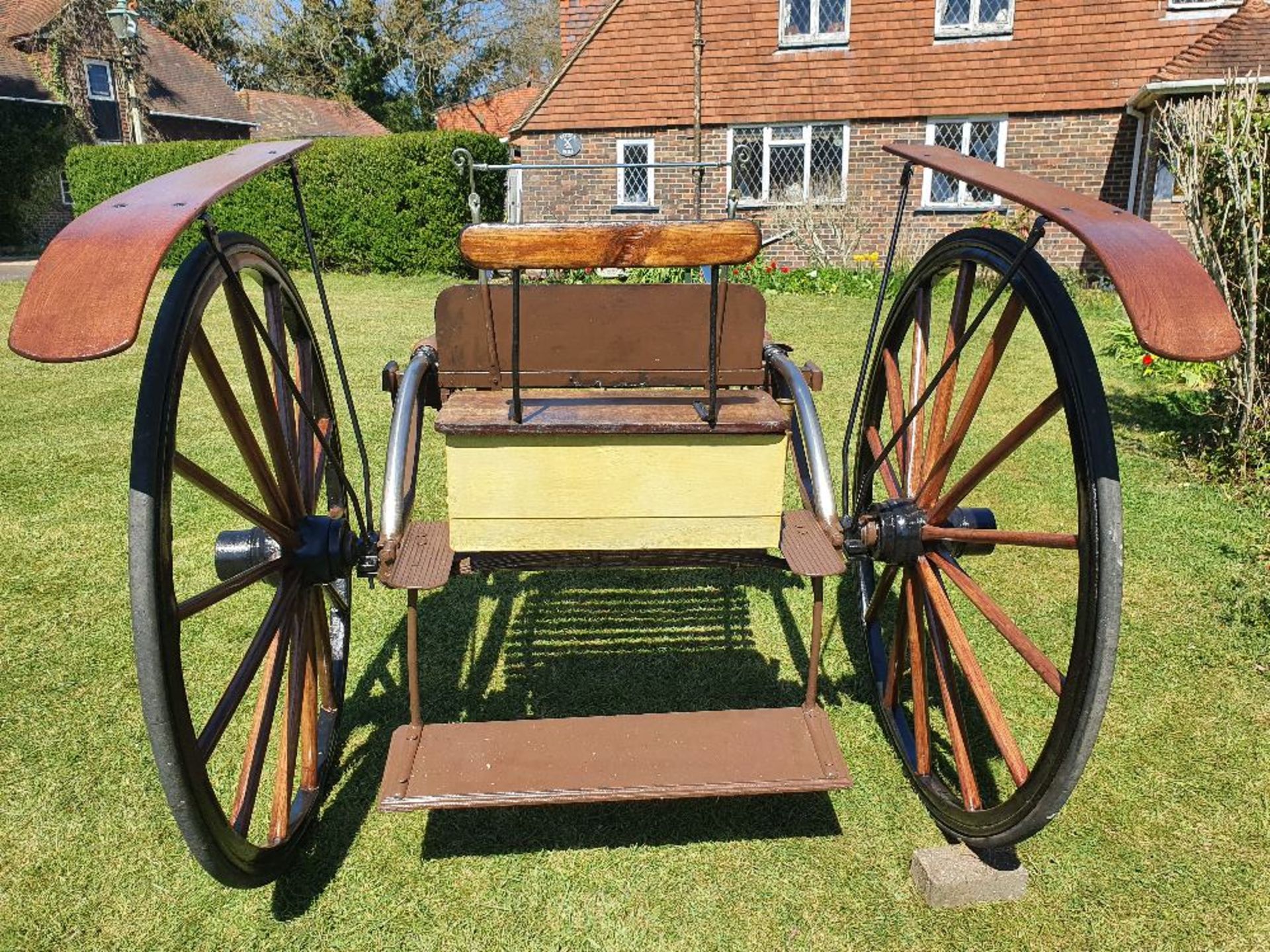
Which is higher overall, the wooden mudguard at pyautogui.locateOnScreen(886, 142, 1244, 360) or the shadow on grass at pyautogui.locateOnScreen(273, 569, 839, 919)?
the wooden mudguard at pyautogui.locateOnScreen(886, 142, 1244, 360)

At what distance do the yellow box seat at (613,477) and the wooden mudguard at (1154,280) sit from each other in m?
0.76

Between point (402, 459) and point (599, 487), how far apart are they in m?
0.52

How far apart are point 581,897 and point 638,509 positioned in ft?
3.43

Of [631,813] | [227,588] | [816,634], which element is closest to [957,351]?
[816,634]

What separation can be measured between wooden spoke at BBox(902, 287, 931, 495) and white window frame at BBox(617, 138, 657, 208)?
1344 cm

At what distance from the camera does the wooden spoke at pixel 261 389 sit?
2.35 m

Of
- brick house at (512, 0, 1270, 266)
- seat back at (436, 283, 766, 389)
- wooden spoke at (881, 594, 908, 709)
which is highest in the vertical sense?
brick house at (512, 0, 1270, 266)

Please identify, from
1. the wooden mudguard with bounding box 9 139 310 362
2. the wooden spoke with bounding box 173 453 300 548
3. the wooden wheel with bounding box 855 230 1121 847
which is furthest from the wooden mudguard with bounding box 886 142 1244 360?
the wooden spoke with bounding box 173 453 300 548

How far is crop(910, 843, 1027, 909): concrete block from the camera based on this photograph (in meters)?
2.48

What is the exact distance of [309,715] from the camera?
2.79 m

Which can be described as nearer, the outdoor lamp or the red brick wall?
the red brick wall

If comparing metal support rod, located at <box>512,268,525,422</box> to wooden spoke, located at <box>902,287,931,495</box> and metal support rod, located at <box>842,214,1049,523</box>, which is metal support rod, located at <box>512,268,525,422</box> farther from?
wooden spoke, located at <box>902,287,931,495</box>

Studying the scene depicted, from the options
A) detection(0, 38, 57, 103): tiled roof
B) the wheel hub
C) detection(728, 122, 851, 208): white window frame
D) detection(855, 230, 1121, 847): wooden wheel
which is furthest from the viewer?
detection(0, 38, 57, 103): tiled roof

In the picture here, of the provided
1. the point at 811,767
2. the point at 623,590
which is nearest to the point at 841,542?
the point at 811,767
